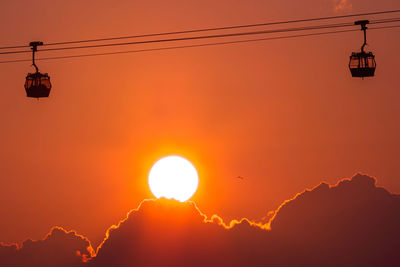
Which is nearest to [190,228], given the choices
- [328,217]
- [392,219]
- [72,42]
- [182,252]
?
[182,252]

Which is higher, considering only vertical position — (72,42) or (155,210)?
(155,210)

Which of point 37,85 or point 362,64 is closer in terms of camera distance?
point 362,64

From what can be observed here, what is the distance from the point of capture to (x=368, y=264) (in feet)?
536

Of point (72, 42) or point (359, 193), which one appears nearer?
point (72, 42)

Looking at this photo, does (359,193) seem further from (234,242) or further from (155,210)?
(155,210)

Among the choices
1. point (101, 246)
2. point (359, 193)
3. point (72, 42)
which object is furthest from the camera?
point (101, 246)

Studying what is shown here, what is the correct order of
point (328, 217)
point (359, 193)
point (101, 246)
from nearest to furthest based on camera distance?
1. point (328, 217)
2. point (359, 193)
3. point (101, 246)

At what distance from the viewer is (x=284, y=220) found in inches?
6339

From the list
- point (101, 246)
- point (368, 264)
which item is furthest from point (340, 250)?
point (101, 246)

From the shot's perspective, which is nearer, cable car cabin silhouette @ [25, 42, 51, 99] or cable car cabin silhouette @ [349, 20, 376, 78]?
cable car cabin silhouette @ [349, 20, 376, 78]

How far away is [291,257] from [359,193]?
19.6 metres

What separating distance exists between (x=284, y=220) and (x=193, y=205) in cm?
1907

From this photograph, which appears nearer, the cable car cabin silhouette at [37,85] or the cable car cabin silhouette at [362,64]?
the cable car cabin silhouette at [362,64]

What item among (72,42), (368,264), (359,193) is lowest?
(72,42)
